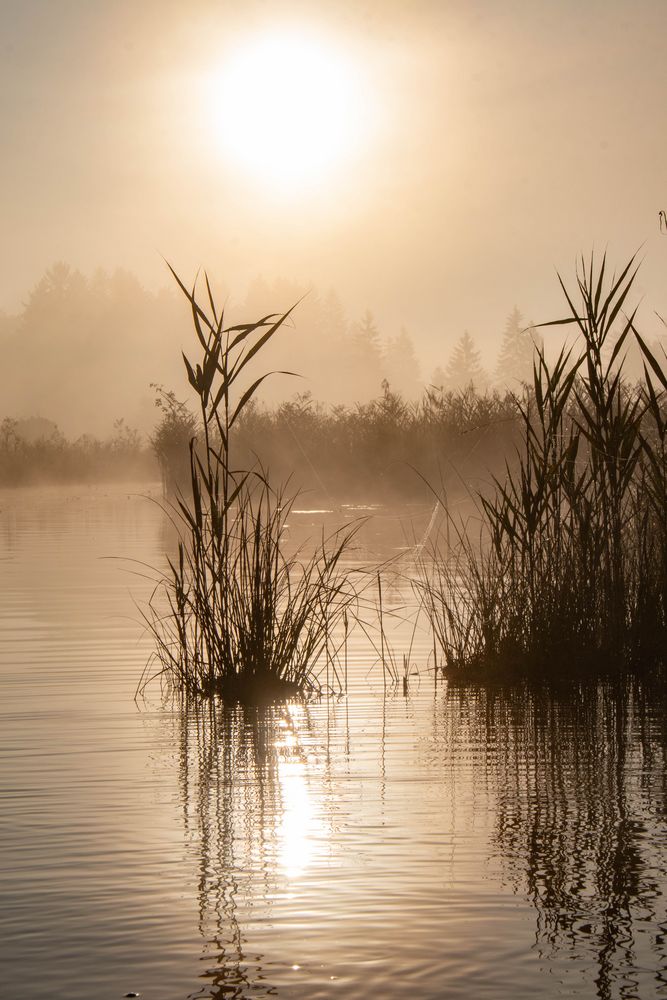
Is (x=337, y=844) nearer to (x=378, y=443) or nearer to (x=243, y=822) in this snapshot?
(x=243, y=822)

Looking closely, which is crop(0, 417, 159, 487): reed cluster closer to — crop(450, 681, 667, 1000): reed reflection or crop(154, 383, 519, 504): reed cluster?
crop(154, 383, 519, 504): reed cluster

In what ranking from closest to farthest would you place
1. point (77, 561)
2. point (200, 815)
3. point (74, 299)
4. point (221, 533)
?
point (200, 815)
point (221, 533)
point (77, 561)
point (74, 299)

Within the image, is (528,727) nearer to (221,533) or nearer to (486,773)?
(486,773)

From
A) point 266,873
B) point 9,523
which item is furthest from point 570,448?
point 9,523

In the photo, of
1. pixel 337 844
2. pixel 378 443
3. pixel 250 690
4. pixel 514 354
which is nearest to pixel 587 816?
pixel 337 844

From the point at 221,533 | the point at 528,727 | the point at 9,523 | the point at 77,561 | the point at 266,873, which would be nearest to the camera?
the point at 266,873

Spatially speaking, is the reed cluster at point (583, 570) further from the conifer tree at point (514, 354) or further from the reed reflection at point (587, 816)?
the conifer tree at point (514, 354)

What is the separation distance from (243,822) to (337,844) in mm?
347

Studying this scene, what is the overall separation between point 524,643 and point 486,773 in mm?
1898

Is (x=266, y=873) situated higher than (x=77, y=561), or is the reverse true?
(x=77, y=561)

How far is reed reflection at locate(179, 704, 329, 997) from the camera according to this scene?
8.59ft

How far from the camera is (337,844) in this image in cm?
334

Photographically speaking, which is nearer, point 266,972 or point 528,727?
point 266,972

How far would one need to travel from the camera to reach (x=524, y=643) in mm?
6039
